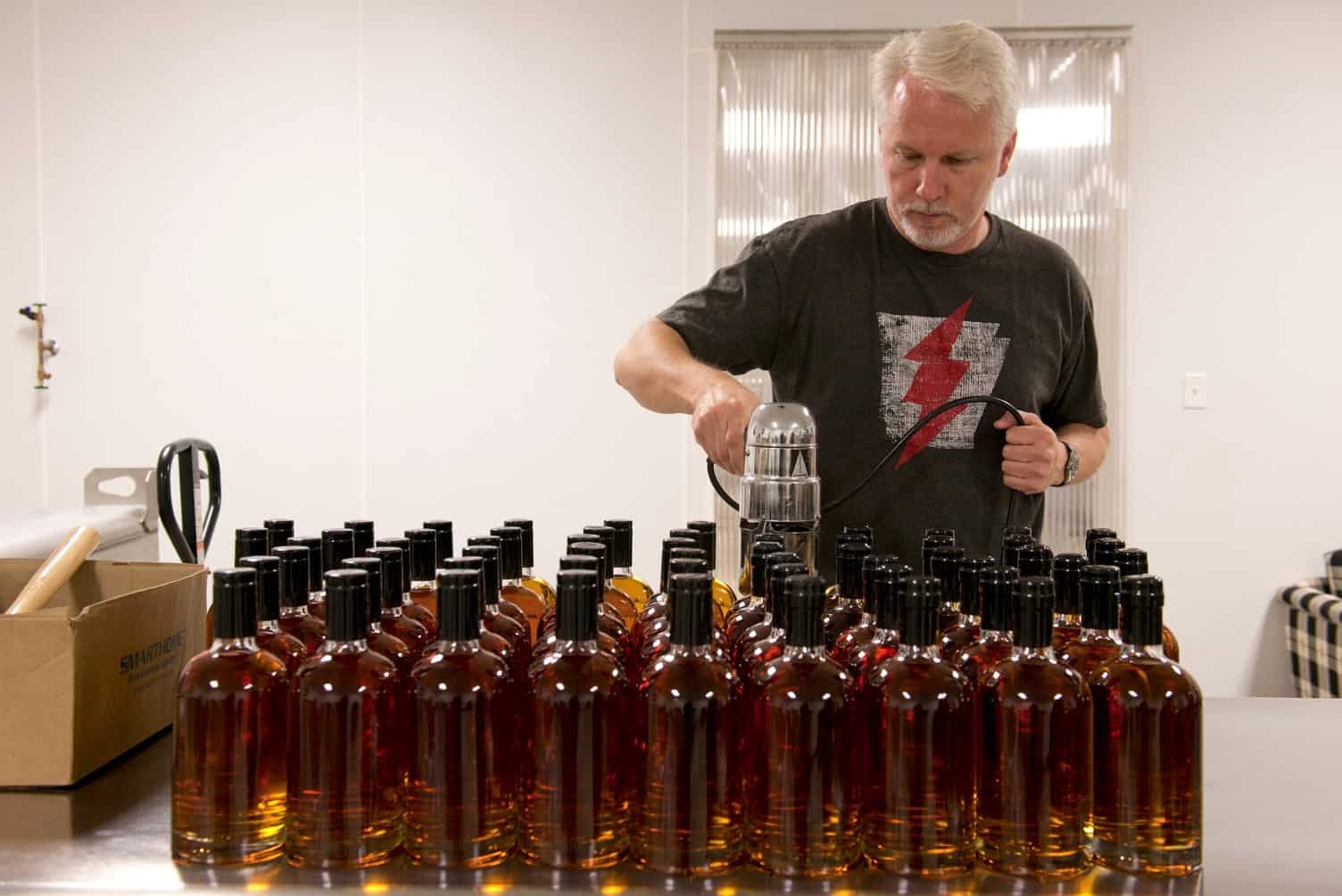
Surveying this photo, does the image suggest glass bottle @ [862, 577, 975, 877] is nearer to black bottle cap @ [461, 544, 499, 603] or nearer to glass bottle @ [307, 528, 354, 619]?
black bottle cap @ [461, 544, 499, 603]

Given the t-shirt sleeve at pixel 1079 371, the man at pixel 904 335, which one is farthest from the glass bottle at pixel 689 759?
the t-shirt sleeve at pixel 1079 371

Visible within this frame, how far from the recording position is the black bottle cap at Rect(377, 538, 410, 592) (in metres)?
1.17

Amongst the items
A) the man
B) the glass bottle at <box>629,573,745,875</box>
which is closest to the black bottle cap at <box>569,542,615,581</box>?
the glass bottle at <box>629,573,745,875</box>

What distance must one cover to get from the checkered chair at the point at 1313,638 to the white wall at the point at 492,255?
3.5 inches

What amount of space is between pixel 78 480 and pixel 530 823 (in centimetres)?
384

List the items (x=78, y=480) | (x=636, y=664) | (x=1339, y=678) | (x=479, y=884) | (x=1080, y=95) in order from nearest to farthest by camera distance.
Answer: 1. (x=479, y=884)
2. (x=636, y=664)
3. (x=1339, y=678)
4. (x=1080, y=95)
5. (x=78, y=480)

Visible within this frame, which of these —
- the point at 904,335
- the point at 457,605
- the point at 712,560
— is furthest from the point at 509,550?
the point at 904,335

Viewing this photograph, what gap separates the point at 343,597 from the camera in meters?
0.88

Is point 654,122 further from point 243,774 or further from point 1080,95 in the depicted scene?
point 243,774

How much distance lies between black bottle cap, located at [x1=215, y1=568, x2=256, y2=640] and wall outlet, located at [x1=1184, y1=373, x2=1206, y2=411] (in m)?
3.63

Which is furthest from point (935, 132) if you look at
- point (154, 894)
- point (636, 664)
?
point (154, 894)

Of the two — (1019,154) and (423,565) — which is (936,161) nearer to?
(423,565)

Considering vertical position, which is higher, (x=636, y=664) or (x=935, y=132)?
(x=935, y=132)

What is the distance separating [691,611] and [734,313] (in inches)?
50.8
